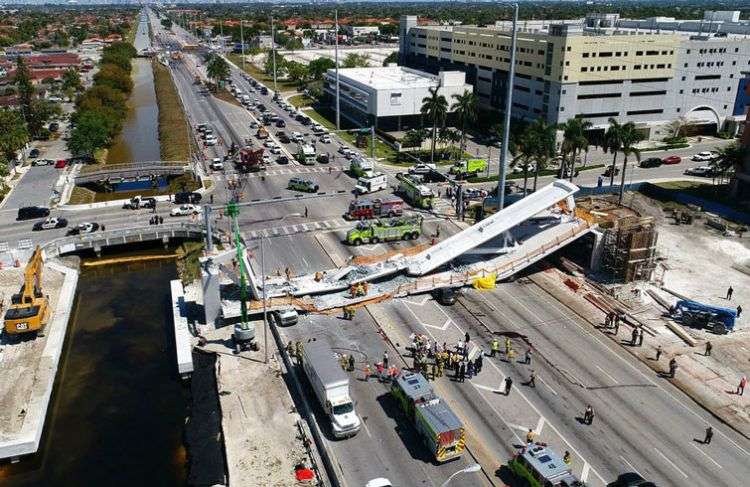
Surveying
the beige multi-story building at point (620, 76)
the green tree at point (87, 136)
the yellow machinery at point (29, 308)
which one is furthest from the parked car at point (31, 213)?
the beige multi-story building at point (620, 76)

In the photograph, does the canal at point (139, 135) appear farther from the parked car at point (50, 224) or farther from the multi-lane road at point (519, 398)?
the multi-lane road at point (519, 398)

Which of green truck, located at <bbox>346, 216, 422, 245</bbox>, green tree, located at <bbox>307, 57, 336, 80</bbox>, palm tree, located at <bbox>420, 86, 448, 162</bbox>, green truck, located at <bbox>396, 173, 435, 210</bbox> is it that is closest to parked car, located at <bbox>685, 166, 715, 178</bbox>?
palm tree, located at <bbox>420, 86, 448, 162</bbox>

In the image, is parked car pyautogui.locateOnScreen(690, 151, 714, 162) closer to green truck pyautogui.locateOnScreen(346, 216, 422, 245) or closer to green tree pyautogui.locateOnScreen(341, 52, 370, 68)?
green truck pyautogui.locateOnScreen(346, 216, 422, 245)

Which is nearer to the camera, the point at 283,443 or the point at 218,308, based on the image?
the point at 283,443

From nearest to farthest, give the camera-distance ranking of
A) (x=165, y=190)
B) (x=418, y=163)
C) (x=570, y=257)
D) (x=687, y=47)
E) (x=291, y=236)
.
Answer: (x=570, y=257), (x=291, y=236), (x=165, y=190), (x=418, y=163), (x=687, y=47)

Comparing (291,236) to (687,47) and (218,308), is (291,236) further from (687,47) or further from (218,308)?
(687,47)

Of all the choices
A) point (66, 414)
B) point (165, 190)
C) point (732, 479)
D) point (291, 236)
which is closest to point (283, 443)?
point (66, 414)
